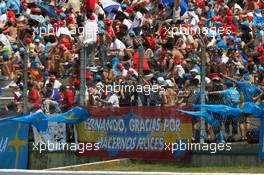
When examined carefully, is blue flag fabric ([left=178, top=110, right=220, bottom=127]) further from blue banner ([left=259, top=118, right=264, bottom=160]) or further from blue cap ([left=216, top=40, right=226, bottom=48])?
blue cap ([left=216, top=40, right=226, bottom=48])

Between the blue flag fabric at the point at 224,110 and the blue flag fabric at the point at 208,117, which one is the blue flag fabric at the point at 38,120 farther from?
the blue flag fabric at the point at 224,110

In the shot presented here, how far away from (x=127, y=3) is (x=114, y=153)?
6891 mm

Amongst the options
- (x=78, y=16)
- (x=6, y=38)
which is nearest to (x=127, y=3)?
(x=78, y=16)

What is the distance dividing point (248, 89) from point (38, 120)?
178 inches

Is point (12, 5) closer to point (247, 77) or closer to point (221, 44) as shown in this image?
point (221, 44)

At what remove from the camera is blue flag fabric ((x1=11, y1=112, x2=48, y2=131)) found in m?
18.8

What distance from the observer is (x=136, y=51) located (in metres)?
18.8

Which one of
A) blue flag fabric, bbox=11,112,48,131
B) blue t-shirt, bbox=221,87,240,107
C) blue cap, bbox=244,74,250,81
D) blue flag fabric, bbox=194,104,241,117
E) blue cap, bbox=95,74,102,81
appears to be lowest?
blue flag fabric, bbox=11,112,48,131

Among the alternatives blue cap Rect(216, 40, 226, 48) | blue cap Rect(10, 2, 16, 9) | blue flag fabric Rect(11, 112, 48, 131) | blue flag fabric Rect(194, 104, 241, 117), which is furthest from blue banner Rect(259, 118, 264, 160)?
blue cap Rect(10, 2, 16, 9)

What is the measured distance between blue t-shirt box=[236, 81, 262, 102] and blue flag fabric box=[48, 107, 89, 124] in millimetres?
3478

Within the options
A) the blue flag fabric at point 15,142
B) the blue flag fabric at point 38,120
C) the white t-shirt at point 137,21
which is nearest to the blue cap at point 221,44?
the white t-shirt at point 137,21

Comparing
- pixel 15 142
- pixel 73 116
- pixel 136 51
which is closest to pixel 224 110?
pixel 136 51

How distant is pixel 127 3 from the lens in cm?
2412

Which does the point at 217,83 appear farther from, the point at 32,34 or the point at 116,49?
the point at 32,34
